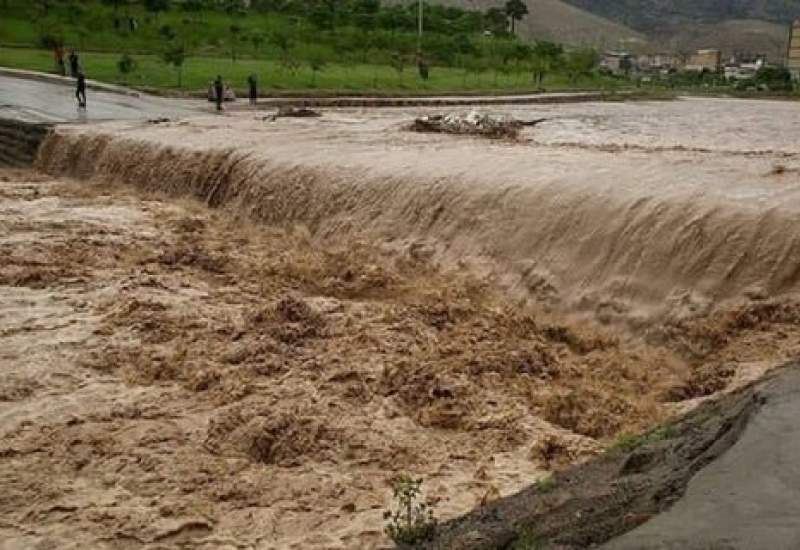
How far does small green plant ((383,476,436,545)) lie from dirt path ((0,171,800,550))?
13 centimetres

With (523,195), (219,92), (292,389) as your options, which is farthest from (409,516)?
(219,92)

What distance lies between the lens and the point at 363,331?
977cm

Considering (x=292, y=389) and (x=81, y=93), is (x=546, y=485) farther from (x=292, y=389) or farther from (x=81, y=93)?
(x=81, y=93)

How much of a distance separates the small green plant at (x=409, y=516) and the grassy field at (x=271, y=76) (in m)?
24.4

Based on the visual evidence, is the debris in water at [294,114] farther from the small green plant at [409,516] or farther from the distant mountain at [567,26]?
the distant mountain at [567,26]

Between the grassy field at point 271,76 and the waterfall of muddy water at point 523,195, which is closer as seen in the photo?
the waterfall of muddy water at point 523,195

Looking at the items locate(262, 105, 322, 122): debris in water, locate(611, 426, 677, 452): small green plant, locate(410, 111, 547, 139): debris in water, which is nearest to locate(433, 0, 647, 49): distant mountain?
locate(262, 105, 322, 122): debris in water

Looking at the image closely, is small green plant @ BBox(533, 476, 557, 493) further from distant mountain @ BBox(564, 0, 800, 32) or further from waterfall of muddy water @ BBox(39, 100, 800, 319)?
distant mountain @ BBox(564, 0, 800, 32)

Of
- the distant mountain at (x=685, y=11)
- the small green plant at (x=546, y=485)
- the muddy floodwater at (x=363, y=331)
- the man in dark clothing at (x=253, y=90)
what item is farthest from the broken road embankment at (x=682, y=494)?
the distant mountain at (x=685, y=11)

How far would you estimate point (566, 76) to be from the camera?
46844 millimetres

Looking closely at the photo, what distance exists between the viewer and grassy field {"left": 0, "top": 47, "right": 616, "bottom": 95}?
3103 cm

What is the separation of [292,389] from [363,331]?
4.95 feet

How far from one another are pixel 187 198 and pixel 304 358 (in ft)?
27.2

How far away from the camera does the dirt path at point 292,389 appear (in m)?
6.56
